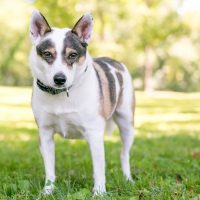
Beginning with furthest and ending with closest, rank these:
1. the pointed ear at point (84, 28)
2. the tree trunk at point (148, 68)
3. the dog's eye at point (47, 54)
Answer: the tree trunk at point (148, 68), the pointed ear at point (84, 28), the dog's eye at point (47, 54)

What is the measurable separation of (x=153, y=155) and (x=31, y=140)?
9.71 feet

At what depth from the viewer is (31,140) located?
32.0 feet

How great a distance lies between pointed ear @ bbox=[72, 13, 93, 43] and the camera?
4.64 meters

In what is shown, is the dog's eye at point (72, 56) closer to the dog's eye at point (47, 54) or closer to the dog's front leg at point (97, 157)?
the dog's eye at point (47, 54)

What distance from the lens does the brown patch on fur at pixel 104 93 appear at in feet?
16.1

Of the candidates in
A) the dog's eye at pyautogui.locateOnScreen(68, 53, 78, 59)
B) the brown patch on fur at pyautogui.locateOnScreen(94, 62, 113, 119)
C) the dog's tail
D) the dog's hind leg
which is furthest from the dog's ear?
the dog's tail

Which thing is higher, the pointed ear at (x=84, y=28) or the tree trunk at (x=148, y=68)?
Result: the pointed ear at (x=84, y=28)

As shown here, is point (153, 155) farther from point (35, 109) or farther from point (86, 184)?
point (35, 109)

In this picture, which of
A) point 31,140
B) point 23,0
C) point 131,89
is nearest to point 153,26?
point 23,0

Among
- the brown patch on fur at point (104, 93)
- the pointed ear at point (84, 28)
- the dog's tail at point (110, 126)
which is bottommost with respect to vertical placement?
the dog's tail at point (110, 126)

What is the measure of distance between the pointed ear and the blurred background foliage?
13.7 metres

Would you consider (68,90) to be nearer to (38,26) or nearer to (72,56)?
(72,56)

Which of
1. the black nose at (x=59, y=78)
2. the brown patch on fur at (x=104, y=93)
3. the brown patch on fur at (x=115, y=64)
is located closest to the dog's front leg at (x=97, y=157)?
the brown patch on fur at (x=104, y=93)

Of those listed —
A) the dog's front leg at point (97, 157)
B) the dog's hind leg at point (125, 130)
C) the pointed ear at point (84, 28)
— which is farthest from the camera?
the dog's hind leg at point (125, 130)
